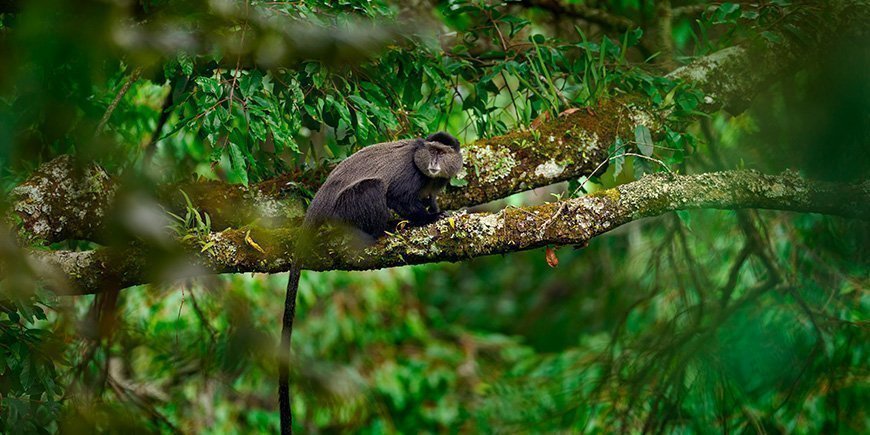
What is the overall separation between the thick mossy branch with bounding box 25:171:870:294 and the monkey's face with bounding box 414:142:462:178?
0.59m

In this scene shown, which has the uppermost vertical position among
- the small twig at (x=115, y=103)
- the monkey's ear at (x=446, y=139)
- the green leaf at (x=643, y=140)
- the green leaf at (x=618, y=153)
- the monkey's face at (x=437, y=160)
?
the small twig at (x=115, y=103)

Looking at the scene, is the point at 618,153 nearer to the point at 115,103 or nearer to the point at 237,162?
the point at 237,162

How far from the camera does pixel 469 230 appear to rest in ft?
10.1

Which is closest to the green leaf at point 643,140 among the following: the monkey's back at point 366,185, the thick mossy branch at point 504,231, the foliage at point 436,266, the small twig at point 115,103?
the foliage at point 436,266

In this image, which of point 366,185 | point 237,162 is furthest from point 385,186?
point 237,162

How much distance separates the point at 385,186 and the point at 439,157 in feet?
0.92

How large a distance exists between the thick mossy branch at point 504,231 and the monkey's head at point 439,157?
593 mm

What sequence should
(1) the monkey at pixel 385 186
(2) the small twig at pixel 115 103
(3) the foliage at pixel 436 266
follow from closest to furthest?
(3) the foliage at pixel 436 266
(2) the small twig at pixel 115 103
(1) the monkey at pixel 385 186

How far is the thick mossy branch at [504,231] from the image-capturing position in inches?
120

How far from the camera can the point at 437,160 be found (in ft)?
12.1

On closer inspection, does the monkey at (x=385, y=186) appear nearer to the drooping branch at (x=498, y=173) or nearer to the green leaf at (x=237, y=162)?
the drooping branch at (x=498, y=173)

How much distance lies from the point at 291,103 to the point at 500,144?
3.33 feet

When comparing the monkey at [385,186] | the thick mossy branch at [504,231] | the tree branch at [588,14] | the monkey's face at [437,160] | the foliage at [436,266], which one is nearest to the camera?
the foliage at [436,266]

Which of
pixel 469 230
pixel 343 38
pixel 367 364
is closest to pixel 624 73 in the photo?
pixel 469 230
